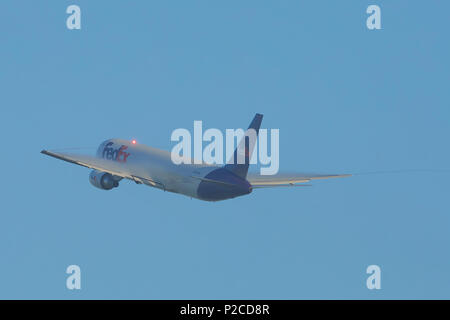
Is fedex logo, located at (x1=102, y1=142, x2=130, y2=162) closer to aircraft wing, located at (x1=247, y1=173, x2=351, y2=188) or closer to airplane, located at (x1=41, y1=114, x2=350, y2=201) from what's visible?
airplane, located at (x1=41, y1=114, x2=350, y2=201)

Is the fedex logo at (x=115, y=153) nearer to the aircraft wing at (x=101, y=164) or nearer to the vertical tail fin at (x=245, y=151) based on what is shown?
the aircraft wing at (x=101, y=164)

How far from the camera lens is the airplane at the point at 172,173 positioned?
104500 millimetres

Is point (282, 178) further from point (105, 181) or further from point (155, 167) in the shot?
point (105, 181)

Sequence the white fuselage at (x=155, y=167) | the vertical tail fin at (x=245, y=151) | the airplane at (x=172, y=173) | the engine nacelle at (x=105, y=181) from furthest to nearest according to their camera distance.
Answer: the engine nacelle at (x=105, y=181) → the white fuselage at (x=155, y=167) → the airplane at (x=172, y=173) → the vertical tail fin at (x=245, y=151)

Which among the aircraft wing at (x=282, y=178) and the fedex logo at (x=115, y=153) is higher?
the fedex logo at (x=115, y=153)

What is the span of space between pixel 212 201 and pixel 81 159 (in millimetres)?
19013

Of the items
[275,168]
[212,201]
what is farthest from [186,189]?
[275,168]

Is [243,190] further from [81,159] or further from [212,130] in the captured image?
[81,159]

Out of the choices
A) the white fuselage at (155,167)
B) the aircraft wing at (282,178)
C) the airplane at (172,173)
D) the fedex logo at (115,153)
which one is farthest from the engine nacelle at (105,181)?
the aircraft wing at (282,178)

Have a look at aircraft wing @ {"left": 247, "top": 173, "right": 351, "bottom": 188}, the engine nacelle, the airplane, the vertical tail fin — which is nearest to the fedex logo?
the airplane

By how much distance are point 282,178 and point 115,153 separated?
1946cm

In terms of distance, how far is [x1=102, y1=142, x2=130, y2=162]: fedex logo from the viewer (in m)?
121

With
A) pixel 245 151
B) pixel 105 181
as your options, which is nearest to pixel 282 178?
pixel 245 151

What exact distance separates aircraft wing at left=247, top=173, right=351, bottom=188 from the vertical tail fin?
5.65 m
